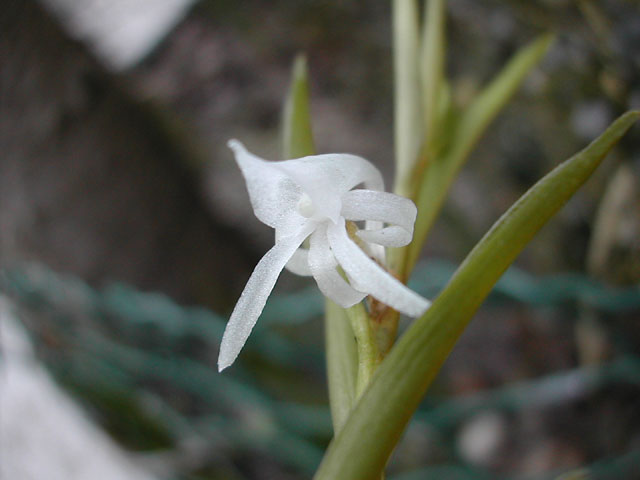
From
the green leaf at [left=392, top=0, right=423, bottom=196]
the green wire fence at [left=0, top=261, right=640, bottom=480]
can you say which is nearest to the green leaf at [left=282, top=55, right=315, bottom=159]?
the green leaf at [left=392, top=0, right=423, bottom=196]

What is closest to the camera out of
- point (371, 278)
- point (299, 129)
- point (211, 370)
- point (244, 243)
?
point (371, 278)

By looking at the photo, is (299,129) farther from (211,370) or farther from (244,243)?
(244,243)

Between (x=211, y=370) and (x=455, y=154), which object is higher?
(x=211, y=370)

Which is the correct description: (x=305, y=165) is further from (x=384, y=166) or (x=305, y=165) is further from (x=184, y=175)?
(x=184, y=175)

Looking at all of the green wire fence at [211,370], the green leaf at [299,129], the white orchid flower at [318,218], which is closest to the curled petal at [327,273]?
the white orchid flower at [318,218]

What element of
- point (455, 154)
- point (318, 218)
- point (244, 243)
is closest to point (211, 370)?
point (244, 243)

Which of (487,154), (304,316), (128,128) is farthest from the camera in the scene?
(128,128)

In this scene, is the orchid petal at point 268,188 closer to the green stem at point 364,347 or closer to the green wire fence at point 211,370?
the green stem at point 364,347

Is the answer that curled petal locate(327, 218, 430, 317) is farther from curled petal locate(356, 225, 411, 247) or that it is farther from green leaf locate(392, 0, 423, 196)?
green leaf locate(392, 0, 423, 196)

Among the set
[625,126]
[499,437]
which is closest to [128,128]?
[499,437]
